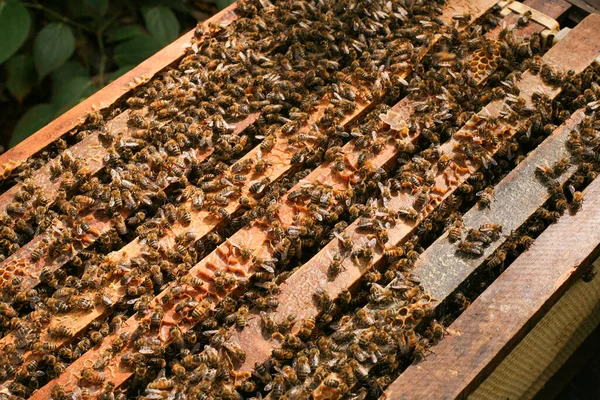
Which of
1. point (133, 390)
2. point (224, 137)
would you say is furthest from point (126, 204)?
point (133, 390)

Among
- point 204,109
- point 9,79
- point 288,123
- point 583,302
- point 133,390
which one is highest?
point 9,79

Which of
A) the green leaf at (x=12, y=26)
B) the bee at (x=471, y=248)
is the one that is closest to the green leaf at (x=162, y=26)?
the green leaf at (x=12, y=26)

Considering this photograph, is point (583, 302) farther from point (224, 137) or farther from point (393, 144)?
point (224, 137)

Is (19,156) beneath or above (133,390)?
above

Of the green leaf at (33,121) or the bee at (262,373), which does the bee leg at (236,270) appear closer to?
the bee at (262,373)

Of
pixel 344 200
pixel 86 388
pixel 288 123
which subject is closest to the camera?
pixel 86 388

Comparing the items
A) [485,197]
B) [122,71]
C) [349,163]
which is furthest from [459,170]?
[122,71]

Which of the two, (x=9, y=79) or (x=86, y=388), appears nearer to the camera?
(x=86, y=388)

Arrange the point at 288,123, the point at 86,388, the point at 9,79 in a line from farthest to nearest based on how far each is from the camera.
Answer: the point at 9,79
the point at 288,123
the point at 86,388
